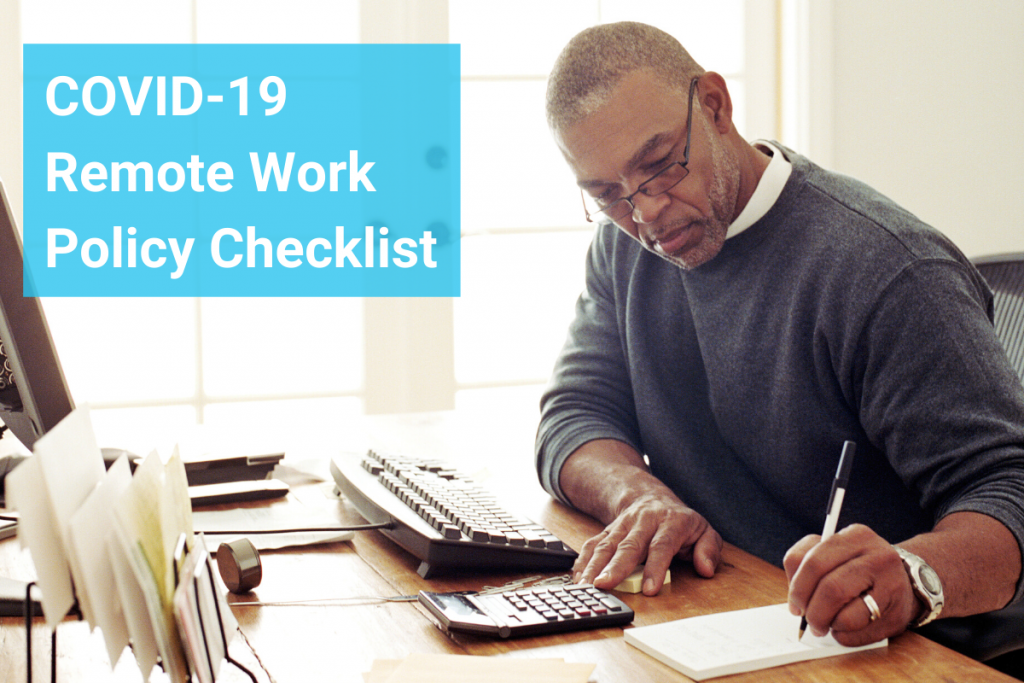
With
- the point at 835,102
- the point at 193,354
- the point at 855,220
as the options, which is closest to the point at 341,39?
the point at 193,354

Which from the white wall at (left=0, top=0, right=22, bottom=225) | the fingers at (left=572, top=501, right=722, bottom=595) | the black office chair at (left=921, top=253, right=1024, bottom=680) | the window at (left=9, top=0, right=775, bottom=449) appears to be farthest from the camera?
the window at (left=9, top=0, right=775, bottom=449)

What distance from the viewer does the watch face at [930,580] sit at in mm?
817

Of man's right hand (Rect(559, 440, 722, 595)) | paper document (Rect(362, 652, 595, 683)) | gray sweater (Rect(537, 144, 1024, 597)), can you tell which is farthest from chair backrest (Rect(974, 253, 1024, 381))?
paper document (Rect(362, 652, 595, 683))

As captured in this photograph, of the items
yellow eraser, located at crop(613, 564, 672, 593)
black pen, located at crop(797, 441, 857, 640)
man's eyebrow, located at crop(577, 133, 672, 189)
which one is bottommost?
yellow eraser, located at crop(613, 564, 672, 593)

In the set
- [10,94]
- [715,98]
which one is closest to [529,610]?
[715,98]

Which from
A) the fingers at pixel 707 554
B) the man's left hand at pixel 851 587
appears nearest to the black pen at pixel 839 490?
the man's left hand at pixel 851 587

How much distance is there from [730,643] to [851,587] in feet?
0.34

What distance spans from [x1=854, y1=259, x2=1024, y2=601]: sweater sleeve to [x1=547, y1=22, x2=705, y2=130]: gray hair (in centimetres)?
38

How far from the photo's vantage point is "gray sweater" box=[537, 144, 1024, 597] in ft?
3.20

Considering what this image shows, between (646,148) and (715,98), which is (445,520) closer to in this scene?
(646,148)

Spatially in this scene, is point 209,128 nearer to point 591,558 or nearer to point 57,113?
point 57,113

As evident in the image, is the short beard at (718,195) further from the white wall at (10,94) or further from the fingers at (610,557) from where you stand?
the white wall at (10,94)

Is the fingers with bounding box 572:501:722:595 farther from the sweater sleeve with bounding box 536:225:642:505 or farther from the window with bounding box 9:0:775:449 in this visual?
the window with bounding box 9:0:775:449

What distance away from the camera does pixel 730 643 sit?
770 mm
